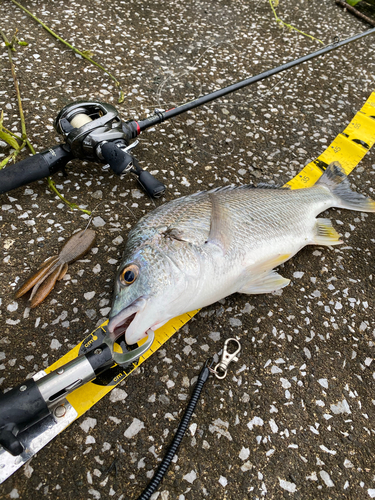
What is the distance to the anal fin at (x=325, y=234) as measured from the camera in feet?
8.25

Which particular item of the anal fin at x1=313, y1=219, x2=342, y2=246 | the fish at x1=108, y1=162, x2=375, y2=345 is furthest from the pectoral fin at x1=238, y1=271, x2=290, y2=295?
the anal fin at x1=313, y1=219, x2=342, y2=246

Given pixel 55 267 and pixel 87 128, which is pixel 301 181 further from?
pixel 55 267

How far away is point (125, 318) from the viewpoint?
65.9 inches

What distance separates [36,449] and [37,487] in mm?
160

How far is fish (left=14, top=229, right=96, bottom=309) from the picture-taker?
202cm

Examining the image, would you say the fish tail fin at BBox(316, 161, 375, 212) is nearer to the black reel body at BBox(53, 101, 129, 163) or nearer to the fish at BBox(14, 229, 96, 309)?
the black reel body at BBox(53, 101, 129, 163)

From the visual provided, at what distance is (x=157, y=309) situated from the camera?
5.67 ft

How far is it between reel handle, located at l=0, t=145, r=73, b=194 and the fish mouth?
4.22 feet

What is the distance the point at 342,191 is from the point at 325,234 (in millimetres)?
544

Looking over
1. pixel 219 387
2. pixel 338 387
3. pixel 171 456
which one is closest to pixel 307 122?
pixel 338 387

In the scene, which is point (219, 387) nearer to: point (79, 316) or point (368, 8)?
point (79, 316)

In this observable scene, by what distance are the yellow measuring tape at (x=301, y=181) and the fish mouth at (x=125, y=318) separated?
18 centimetres

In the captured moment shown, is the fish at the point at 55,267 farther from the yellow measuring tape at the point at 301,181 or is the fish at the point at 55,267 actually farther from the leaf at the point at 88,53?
the leaf at the point at 88,53

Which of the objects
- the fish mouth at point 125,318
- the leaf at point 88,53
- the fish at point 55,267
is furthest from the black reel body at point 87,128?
the leaf at point 88,53
